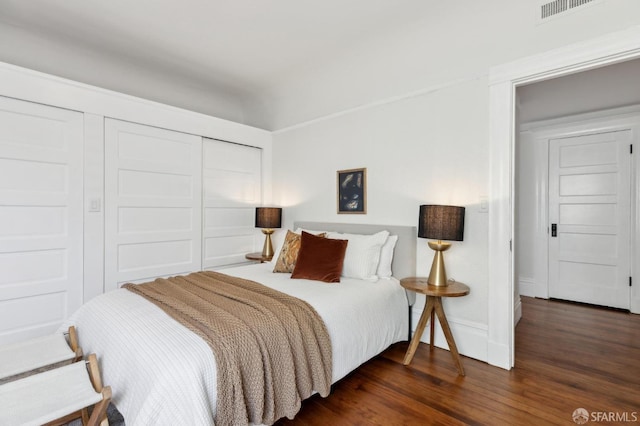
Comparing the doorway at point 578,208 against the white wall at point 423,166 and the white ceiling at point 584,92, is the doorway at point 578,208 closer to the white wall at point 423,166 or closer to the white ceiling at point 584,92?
the white ceiling at point 584,92

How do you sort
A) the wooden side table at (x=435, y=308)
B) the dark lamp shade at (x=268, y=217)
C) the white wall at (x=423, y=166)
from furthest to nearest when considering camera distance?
the dark lamp shade at (x=268, y=217) → the white wall at (x=423, y=166) → the wooden side table at (x=435, y=308)

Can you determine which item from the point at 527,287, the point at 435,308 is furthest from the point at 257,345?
the point at 527,287

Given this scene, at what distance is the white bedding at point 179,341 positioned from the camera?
1.29 metres

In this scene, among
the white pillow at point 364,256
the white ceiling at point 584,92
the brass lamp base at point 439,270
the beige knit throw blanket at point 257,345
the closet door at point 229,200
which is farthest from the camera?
the closet door at point 229,200

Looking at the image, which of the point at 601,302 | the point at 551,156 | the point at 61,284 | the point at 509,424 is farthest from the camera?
the point at 551,156

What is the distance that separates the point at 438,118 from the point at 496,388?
2.08 metres

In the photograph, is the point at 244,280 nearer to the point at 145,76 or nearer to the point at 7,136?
the point at 7,136

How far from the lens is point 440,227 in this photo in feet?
7.70

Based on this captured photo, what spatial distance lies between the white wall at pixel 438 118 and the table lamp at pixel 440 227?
0.93 ft

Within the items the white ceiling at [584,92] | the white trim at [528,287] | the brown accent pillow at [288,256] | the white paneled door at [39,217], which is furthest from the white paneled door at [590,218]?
the white paneled door at [39,217]

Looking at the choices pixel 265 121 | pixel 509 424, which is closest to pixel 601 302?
→ pixel 509 424

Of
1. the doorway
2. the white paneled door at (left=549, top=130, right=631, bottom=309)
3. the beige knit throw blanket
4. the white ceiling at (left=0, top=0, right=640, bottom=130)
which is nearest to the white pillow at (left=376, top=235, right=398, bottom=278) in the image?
the beige knit throw blanket

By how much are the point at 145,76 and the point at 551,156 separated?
5156 mm

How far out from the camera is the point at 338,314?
6.70ft
